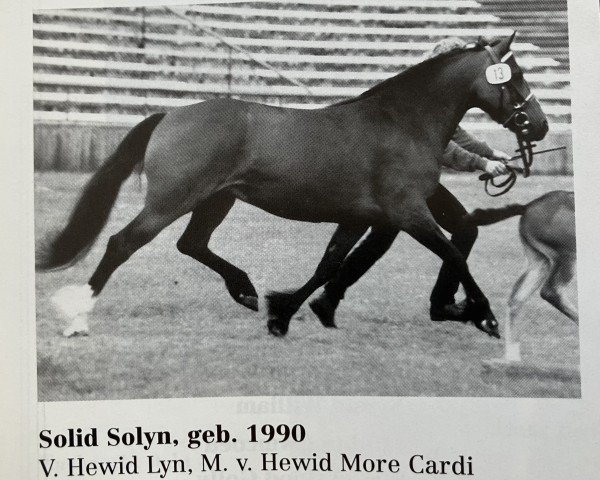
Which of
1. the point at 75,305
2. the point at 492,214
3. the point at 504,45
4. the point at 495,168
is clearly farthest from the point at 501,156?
the point at 75,305

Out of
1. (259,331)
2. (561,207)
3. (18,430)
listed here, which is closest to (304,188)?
(259,331)

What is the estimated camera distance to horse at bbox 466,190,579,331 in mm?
1627

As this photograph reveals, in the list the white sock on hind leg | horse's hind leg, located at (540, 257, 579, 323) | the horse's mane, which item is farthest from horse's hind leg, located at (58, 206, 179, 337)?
horse's hind leg, located at (540, 257, 579, 323)

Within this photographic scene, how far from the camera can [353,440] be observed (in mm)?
1608

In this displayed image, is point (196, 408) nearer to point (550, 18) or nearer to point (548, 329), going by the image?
point (548, 329)

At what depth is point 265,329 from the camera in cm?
165

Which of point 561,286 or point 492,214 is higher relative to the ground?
point 492,214

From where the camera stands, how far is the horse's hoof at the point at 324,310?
1650 mm

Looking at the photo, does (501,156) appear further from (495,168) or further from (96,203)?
(96,203)

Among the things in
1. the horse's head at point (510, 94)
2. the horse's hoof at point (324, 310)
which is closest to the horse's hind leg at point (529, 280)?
the horse's head at point (510, 94)

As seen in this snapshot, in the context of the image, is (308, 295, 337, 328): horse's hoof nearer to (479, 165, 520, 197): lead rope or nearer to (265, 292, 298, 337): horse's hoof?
(265, 292, 298, 337): horse's hoof

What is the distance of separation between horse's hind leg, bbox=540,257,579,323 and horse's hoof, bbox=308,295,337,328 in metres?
0.46

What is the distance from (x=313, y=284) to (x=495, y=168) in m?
0.48

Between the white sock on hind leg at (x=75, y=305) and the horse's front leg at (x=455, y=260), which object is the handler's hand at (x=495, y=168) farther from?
the white sock on hind leg at (x=75, y=305)
